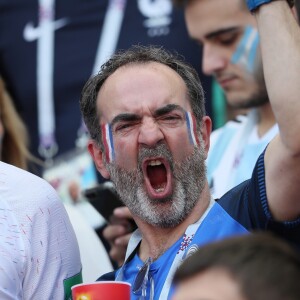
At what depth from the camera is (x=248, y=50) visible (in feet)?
12.6

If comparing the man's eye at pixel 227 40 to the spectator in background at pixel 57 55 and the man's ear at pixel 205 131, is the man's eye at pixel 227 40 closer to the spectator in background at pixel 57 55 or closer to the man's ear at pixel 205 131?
the spectator in background at pixel 57 55

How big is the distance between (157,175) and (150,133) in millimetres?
152

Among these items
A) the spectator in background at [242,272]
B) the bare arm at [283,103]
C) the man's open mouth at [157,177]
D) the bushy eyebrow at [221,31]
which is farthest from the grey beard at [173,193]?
the bushy eyebrow at [221,31]

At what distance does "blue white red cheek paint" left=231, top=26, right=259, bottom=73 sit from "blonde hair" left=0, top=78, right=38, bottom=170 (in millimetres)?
1000

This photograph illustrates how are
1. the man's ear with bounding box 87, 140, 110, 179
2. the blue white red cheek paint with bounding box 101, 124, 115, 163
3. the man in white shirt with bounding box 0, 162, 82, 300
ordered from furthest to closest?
the man's ear with bounding box 87, 140, 110, 179
the blue white red cheek paint with bounding box 101, 124, 115, 163
the man in white shirt with bounding box 0, 162, 82, 300

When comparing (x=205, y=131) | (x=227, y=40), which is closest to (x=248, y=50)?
(x=227, y=40)

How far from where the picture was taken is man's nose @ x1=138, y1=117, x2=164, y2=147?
99.1 inches

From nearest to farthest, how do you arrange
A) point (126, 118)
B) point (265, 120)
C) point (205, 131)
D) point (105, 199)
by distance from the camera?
point (126, 118), point (205, 131), point (105, 199), point (265, 120)

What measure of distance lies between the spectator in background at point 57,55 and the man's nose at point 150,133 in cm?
218

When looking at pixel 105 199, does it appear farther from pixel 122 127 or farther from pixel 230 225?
pixel 230 225

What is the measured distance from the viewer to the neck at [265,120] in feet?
12.3

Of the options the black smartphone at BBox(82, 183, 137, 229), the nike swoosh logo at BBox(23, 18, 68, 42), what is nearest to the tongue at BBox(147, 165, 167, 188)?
the black smartphone at BBox(82, 183, 137, 229)

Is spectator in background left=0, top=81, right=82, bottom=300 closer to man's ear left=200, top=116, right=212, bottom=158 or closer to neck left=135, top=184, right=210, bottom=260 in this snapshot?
neck left=135, top=184, right=210, bottom=260

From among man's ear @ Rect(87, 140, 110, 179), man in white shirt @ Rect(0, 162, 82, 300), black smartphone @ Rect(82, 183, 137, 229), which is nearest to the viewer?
man in white shirt @ Rect(0, 162, 82, 300)
